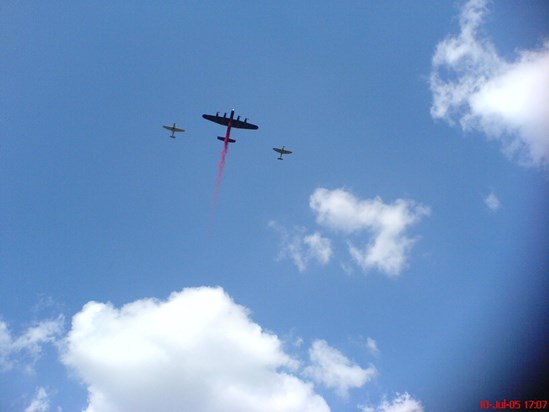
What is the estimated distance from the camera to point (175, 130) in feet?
319

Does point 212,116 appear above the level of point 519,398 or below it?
above

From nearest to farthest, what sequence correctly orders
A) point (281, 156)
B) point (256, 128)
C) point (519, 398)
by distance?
point (519, 398) < point (256, 128) < point (281, 156)

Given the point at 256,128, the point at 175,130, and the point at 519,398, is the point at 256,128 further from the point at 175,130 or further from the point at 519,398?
the point at 519,398

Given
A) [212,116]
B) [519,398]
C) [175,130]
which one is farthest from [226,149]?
[519,398]

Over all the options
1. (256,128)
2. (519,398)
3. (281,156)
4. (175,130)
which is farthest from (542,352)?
(175,130)

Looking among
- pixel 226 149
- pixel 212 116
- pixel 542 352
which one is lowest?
pixel 542 352

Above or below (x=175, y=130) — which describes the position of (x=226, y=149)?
below

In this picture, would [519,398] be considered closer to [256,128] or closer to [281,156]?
[281,156]

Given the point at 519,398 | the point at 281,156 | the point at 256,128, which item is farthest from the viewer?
the point at 281,156

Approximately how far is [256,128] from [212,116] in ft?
38.6

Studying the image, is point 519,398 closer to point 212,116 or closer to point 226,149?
point 226,149

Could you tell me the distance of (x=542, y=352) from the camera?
300 feet

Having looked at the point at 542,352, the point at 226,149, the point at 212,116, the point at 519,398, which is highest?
→ the point at 212,116

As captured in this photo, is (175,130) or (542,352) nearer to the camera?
(542,352)
